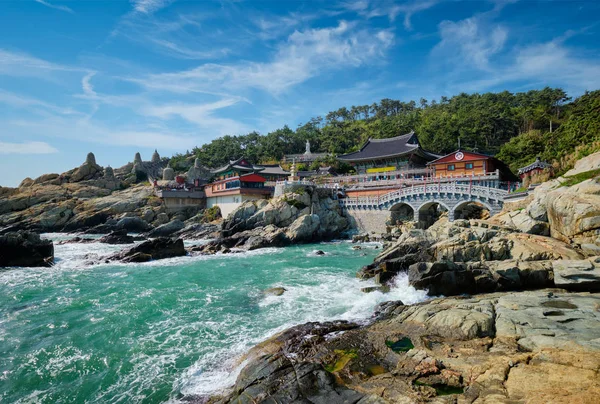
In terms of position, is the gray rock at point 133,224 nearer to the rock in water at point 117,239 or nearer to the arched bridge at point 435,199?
the rock in water at point 117,239

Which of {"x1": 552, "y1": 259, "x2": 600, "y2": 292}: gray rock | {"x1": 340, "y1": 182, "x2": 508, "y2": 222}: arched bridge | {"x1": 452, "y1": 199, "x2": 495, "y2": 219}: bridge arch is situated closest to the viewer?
{"x1": 552, "y1": 259, "x2": 600, "y2": 292}: gray rock

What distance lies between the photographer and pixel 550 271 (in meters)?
15.6

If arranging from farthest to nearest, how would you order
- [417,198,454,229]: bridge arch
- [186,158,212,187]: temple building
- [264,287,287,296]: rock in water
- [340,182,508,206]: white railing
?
1. [186,158,212,187]: temple building
2. [417,198,454,229]: bridge arch
3. [340,182,508,206]: white railing
4. [264,287,287,296]: rock in water

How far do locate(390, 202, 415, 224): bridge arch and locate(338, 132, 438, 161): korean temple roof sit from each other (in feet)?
30.4

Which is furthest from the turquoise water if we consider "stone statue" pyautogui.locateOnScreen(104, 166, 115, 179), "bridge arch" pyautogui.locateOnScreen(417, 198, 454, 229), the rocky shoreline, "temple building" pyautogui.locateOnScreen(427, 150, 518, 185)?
Result: "stone statue" pyautogui.locateOnScreen(104, 166, 115, 179)

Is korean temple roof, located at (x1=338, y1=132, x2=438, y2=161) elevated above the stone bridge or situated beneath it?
elevated above

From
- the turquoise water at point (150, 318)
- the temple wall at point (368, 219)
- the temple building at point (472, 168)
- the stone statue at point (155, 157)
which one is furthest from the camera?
the stone statue at point (155, 157)

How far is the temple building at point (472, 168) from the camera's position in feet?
120

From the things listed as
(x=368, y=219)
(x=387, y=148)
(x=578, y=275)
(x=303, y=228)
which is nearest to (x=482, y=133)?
(x=387, y=148)

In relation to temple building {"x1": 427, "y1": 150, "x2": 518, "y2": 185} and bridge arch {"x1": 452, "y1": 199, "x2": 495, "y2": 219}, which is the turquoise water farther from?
temple building {"x1": 427, "y1": 150, "x2": 518, "y2": 185}

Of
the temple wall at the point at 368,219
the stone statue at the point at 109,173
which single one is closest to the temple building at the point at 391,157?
the temple wall at the point at 368,219

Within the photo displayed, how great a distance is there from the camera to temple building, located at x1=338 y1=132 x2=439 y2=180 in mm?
47003

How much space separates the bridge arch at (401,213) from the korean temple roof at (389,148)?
365 inches

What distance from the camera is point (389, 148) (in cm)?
5069
